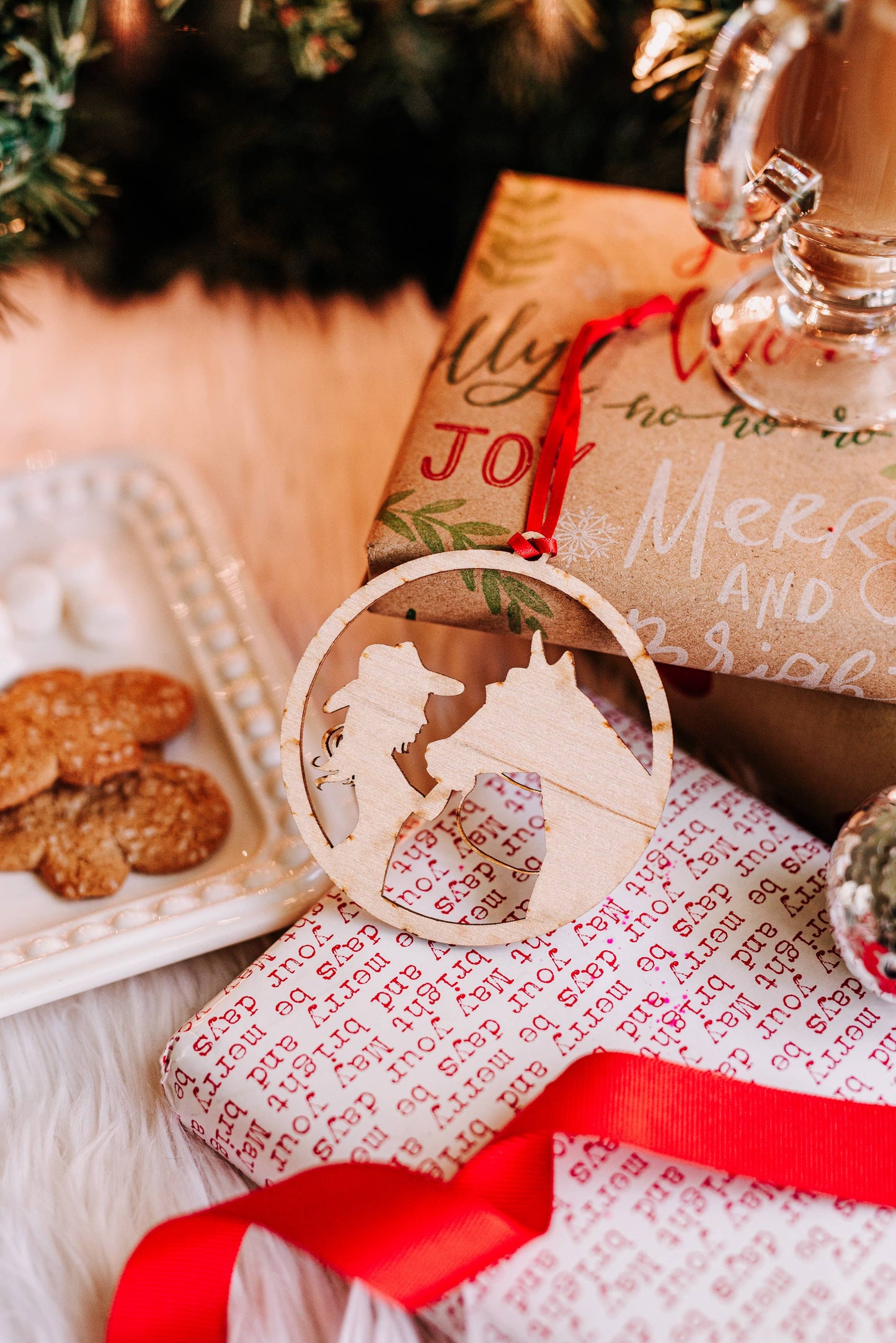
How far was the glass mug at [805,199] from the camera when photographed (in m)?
0.36

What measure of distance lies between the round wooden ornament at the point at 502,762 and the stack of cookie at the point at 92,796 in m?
0.09

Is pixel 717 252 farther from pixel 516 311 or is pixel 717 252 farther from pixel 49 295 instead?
pixel 49 295

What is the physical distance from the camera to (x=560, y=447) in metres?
0.46

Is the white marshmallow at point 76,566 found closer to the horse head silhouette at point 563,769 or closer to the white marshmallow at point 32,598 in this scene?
the white marshmallow at point 32,598

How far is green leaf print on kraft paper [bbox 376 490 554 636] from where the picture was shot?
1.43 ft

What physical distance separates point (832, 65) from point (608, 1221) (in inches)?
16.1

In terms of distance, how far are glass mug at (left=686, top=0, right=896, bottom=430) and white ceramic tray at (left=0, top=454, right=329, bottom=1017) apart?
0.28m

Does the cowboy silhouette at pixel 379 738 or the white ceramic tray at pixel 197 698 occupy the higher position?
the cowboy silhouette at pixel 379 738

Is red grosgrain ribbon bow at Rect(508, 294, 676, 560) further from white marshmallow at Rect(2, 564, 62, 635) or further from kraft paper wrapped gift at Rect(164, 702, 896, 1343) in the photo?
white marshmallow at Rect(2, 564, 62, 635)

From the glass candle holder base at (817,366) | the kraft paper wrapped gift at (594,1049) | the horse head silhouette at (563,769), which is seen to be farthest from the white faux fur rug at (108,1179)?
the glass candle holder base at (817,366)

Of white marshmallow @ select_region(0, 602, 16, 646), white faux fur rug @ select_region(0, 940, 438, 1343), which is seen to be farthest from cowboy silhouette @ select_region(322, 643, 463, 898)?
white marshmallow @ select_region(0, 602, 16, 646)

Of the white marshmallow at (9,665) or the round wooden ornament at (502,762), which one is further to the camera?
the white marshmallow at (9,665)

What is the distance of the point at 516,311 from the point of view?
1.76 feet

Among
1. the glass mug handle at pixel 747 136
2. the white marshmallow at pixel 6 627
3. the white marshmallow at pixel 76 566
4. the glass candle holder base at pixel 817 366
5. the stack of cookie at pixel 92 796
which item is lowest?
the stack of cookie at pixel 92 796
